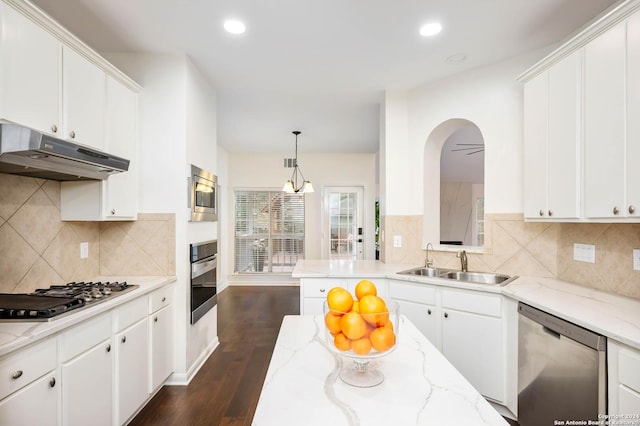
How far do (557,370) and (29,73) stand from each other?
10.4 feet

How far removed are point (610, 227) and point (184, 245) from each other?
3095mm

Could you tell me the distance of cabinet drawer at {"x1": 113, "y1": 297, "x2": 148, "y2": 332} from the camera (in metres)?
1.86

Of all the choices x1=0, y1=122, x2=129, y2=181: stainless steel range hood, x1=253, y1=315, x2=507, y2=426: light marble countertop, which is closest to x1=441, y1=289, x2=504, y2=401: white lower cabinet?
x1=253, y1=315, x2=507, y2=426: light marble countertop

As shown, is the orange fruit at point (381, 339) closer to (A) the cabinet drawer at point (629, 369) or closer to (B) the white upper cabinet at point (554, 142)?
(A) the cabinet drawer at point (629, 369)

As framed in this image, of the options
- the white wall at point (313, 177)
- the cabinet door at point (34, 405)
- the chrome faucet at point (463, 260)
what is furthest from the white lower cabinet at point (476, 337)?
the white wall at point (313, 177)

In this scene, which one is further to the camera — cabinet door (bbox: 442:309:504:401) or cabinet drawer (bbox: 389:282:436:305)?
cabinet drawer (bbox: 389:282:436:305)

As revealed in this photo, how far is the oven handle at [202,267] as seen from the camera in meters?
2.67

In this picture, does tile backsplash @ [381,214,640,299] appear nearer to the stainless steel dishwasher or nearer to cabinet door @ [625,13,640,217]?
cabinet door @ [625,13,640,217]

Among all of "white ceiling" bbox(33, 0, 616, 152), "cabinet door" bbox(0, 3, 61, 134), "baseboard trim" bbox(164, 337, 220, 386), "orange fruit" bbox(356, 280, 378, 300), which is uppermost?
"white ceiling" bbox(33, 0, 616, 152)

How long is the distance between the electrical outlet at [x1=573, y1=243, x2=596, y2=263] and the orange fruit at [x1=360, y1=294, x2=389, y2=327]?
2123 millimetres

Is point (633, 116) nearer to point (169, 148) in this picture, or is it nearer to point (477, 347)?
point (477, 347)

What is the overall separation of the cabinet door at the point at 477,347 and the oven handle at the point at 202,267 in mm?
2097

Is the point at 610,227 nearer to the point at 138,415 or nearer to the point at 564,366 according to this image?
the point at 564,366

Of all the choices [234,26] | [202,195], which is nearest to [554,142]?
[234,26]
